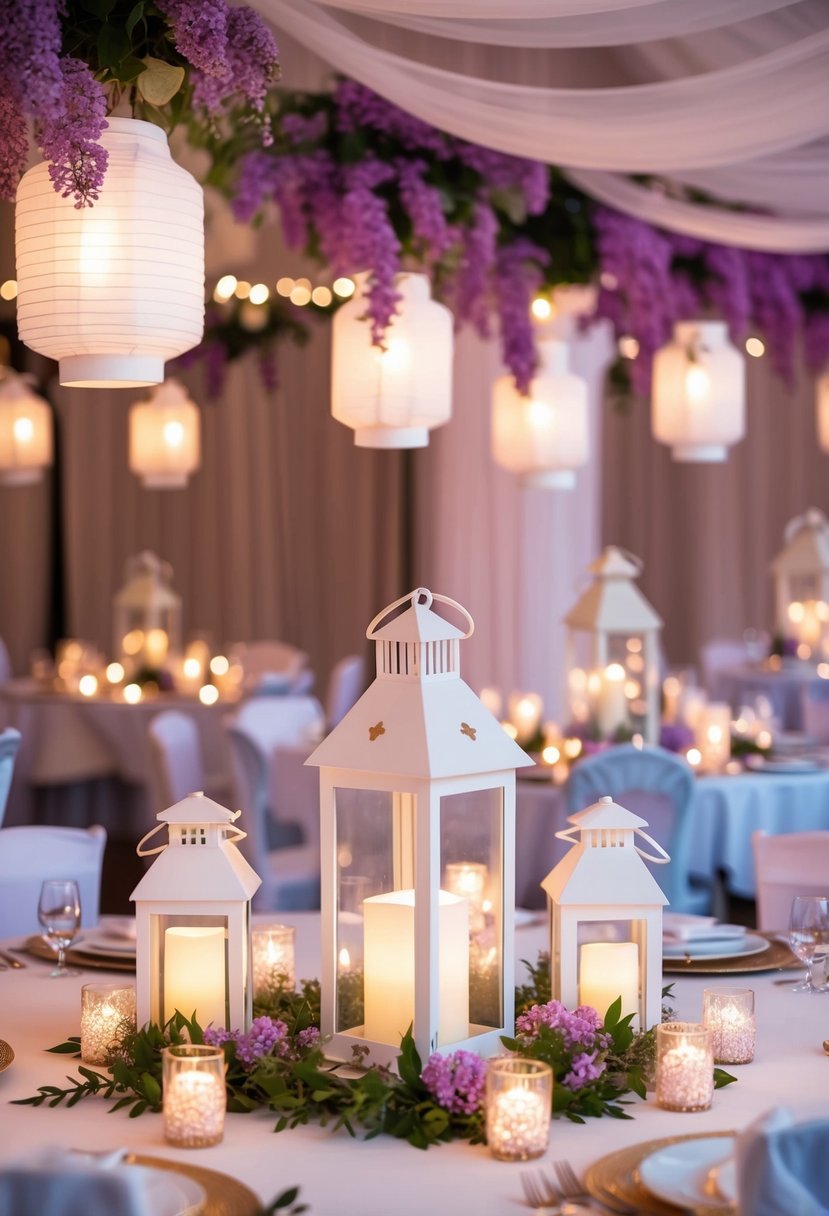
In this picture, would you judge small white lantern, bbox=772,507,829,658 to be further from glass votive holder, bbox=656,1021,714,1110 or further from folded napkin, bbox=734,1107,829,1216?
folded napkin, bbox=734,1107,829,1216

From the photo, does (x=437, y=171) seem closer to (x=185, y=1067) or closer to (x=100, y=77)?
(x=100, y=77)

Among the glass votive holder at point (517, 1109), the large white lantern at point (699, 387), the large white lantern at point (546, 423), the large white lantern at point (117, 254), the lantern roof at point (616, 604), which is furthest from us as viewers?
the large white lantern at point (699, 387)

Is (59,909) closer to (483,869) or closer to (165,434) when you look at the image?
(483,869)

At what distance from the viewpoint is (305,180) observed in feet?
14.7

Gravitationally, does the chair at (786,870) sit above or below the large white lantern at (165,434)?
below

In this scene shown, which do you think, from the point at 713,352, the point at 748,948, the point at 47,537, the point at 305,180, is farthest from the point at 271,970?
the point at 47,537

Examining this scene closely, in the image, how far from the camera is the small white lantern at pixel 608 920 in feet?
7.13

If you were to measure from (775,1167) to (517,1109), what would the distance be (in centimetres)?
34

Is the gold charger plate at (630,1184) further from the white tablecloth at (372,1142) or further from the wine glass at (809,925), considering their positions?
the wine glass at (809,925)

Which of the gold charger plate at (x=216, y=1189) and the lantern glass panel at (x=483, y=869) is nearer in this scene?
the gold charger plate at (x=216, y=1189)

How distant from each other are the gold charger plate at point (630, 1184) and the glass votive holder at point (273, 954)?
0.68 metres

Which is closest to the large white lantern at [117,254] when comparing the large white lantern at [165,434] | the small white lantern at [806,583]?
the small white lantern at [806,583]

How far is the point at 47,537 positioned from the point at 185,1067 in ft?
32.1

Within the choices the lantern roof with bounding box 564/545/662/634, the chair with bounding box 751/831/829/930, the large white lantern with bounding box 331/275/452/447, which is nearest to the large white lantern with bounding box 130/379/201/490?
the lantern roof with bounding box 564/545/662/634
